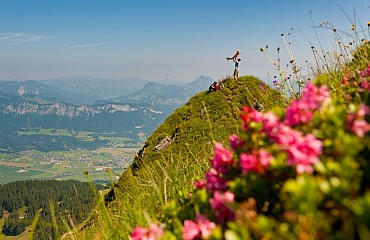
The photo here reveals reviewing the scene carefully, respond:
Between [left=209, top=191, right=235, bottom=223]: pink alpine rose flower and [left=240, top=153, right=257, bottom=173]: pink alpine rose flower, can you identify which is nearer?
[left=240, top=153, right=257, bottom=173]: pink alpine rose flower

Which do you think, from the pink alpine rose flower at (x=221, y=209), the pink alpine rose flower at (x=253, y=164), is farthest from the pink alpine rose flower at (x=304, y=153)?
the pink alpine rose flower at (x=221, y=209)

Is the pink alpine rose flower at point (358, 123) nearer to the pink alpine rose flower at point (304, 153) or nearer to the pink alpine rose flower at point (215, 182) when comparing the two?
the pink alpine rose flower at point (304, 153)

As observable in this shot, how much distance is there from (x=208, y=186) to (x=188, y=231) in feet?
1.79

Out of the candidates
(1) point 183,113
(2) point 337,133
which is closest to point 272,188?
(2) point 337,133

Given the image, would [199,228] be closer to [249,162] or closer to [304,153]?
[249,162]

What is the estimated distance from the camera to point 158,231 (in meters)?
2.29

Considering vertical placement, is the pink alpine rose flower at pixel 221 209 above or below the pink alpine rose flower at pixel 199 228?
above

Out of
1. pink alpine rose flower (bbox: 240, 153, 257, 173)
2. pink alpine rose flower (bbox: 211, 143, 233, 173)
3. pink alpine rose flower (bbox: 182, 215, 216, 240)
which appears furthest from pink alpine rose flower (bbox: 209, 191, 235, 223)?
pink alpine rose flower (bbox: 211, 143, 233, 173)

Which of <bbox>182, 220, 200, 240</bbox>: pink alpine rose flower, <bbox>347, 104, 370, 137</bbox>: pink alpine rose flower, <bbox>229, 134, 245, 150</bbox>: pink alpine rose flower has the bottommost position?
Answer: <bbox>182, 220, 200, 240</bbox>: pink alpine rose flower

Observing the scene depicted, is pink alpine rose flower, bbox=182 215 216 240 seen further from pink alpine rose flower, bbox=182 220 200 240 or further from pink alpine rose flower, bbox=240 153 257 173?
pink alpine rose flower, bbox=240 153 257 173

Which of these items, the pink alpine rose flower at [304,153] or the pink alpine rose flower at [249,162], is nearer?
the pink alpine rose flower at [304,153]

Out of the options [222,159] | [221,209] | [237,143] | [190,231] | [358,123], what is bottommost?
[190,231]

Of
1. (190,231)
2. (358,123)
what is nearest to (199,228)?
(190,231)

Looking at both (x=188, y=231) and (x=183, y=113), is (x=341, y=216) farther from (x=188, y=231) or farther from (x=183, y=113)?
(x=183, y=113)
